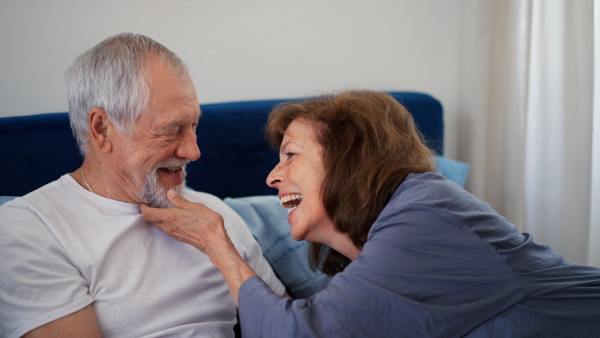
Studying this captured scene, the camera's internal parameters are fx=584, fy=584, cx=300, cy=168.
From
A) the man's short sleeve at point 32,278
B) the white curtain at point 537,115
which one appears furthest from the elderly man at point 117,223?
the white curtain at point 537,115

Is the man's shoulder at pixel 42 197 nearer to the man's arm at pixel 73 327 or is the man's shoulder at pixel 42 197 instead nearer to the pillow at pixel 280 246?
the man's arm at pixel 73 327

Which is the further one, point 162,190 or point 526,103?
point 526,103

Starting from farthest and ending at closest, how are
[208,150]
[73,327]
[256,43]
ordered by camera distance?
[256,43]
[208,150]
[73,327]

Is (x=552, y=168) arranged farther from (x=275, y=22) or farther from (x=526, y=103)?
(x=275, y=22)

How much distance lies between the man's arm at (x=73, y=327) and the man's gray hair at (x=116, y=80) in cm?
44

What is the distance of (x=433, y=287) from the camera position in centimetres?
115

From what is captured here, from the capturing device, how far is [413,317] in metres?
1.12

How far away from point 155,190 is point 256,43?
3.46 feet

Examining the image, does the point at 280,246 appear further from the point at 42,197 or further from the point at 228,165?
the point at 42,197

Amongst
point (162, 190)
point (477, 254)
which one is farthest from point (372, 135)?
point (162, 190)

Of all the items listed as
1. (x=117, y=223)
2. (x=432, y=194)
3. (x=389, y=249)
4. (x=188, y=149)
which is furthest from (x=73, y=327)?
(x=432, y=194)

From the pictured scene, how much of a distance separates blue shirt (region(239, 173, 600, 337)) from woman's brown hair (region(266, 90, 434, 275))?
8 cm

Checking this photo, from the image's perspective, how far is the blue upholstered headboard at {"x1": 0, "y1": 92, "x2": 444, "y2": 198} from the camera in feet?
5.83

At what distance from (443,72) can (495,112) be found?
323 mm
